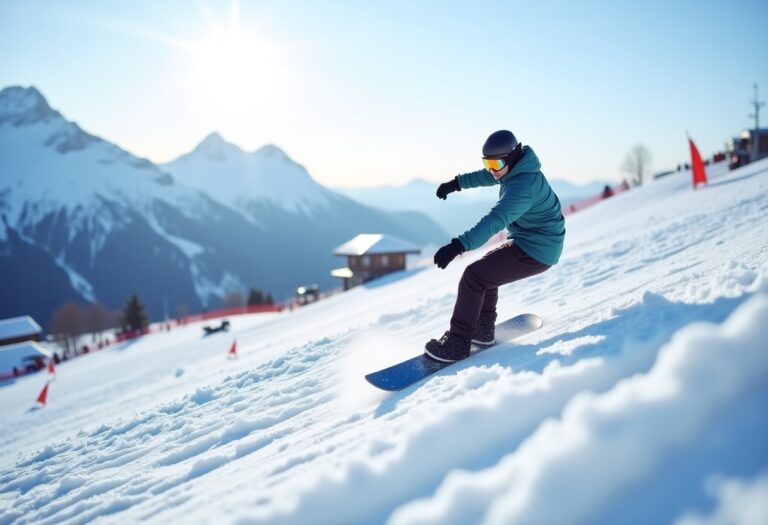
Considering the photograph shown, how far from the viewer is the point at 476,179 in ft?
15.1

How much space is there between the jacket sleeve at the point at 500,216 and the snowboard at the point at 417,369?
1.15 metres

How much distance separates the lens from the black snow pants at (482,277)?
3.63 meters

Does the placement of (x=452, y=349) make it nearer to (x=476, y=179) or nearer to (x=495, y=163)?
(x=495, y=163)

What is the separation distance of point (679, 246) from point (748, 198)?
516 centimetres

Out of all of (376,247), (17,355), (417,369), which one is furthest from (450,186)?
(17,355)

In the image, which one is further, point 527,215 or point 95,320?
point 95,320

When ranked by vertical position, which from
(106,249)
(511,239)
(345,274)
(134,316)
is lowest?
(345,274)

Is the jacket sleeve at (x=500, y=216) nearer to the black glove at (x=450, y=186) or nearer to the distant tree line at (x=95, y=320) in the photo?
the black glove at (x=450, y=186)

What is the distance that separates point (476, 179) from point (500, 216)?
141cm

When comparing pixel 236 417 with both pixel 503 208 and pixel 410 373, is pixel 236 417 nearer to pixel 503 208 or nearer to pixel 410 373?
pixel 410 373

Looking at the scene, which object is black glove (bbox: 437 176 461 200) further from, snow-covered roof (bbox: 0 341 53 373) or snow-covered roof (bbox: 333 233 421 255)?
snow-covered roof (bbox: 0 341 53 373)

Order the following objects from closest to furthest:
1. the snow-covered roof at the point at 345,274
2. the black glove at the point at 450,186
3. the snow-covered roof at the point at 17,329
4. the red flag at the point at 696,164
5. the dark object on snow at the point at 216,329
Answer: the black glove at the point at 450,186 < the red flag at the point at 696,164 < the dark object on snow at the point at 216,329 < the snow-covered roof at the point at 345,274 < the snow-covered roof at the point at 17,329

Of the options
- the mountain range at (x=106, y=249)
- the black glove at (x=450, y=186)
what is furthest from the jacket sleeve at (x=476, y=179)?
the mountain range at (x=106, y=249)

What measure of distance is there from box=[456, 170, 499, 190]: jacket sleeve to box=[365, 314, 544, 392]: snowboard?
1545mm
